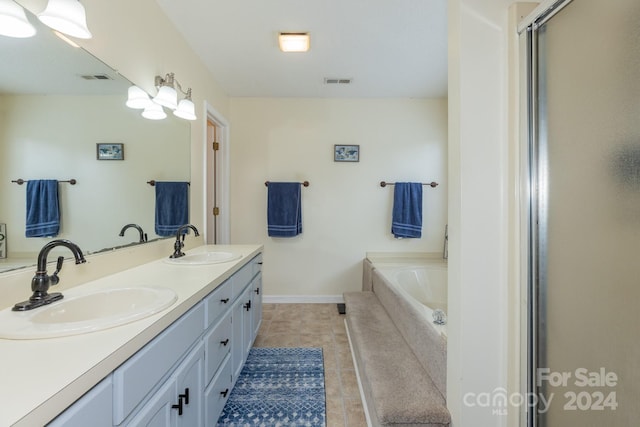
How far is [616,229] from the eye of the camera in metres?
0.67

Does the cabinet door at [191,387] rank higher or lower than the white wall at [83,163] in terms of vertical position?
lower

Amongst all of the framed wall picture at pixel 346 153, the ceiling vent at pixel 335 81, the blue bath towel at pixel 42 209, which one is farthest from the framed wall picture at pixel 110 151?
the framed wall picture at pixel 346 153

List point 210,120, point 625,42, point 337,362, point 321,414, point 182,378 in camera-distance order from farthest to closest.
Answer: point 210,120
point 337,362
point 321,414
point 182,378
point 625,42

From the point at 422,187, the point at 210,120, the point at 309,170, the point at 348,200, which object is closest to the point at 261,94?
the point at 210,120

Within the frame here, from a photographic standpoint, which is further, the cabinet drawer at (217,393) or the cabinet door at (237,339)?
the cabinet door at (237,339)

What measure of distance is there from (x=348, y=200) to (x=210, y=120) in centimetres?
166

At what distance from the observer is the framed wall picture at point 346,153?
299 cm

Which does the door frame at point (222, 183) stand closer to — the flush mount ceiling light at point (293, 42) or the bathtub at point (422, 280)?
the flush mount ceiling light at point (293, 42)

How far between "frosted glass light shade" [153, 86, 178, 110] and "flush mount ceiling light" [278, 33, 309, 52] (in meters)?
0.86

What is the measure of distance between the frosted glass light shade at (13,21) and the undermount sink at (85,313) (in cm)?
89


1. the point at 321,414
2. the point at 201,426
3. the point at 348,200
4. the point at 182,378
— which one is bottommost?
the point at 321,414

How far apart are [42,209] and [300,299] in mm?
2413

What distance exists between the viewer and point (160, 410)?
763mm

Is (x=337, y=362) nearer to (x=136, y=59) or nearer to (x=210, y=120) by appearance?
(x=136, y=59)
